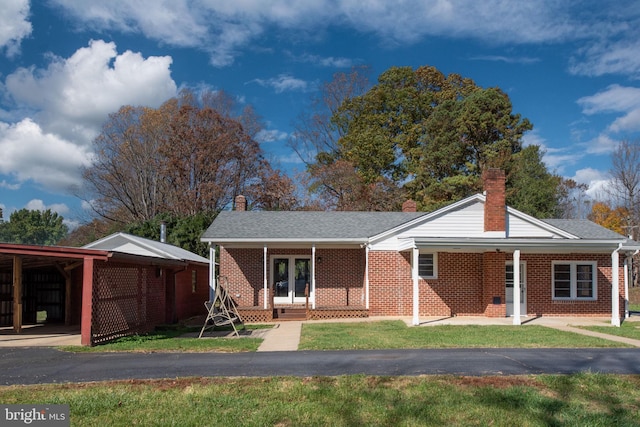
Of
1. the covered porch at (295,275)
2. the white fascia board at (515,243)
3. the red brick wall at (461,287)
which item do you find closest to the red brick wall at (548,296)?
the red brick wall at (461,287)

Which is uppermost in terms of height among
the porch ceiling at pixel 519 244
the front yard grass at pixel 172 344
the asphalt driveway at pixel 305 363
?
the porch ceiling at pixel 519 244

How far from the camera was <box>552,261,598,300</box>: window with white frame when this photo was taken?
19.1 m

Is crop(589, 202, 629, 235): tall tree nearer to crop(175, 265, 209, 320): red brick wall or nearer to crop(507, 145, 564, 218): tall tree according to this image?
crop(507, 145, 564, 218): tall tree

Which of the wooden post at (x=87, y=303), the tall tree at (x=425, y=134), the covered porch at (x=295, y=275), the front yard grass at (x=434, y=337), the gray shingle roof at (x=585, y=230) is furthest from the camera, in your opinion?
the tall tree at (x=425, y=134)

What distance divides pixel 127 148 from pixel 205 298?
18.5 metres

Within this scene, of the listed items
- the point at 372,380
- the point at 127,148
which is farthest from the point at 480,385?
the point at 127,148

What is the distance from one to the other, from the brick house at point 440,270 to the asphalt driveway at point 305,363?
742 cm

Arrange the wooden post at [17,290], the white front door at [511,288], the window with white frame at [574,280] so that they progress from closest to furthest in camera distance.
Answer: the wooden post at [17,290]
the white front door at [511,288]
the window with white frame at [574,280]

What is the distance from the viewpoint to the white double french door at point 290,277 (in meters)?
20.2

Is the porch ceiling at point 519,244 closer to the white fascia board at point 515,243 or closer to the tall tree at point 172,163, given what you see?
the white fascia board at point 515,243

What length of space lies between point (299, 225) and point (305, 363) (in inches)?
458

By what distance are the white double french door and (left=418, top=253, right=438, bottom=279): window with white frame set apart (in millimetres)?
4299

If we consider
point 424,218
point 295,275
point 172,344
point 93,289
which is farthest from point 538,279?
point 93,289

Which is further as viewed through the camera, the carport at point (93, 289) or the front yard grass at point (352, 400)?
the carport at point (93, 289)
